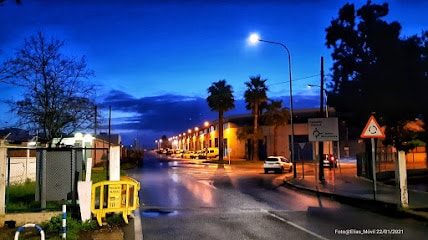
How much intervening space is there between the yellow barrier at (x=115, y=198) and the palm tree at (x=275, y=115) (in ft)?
A: 173

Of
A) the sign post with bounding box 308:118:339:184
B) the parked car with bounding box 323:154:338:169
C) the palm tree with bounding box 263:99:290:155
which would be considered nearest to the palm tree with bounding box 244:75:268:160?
the palm tree with bounding box 263:99:290:155

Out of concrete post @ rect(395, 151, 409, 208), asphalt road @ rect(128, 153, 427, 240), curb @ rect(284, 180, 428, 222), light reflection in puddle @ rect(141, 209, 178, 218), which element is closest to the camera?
asphalt road @ rect(128, 153, 427, 240)

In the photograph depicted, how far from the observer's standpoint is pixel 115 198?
37.3 feet

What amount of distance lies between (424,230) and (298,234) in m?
3.12

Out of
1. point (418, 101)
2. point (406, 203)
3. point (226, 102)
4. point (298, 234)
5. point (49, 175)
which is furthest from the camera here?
point (226, 102)

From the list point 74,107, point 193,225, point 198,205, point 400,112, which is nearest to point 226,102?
point 400,112

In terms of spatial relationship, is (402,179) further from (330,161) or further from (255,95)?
(255,95)

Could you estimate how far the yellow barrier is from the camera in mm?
11000

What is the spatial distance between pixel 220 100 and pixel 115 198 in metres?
54.9

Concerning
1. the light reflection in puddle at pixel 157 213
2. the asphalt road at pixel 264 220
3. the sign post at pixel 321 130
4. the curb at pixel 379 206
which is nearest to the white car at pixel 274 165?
the sign post at pixel 321 130

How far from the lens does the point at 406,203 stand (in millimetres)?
13328

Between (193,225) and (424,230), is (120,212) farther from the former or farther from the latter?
(424,230)

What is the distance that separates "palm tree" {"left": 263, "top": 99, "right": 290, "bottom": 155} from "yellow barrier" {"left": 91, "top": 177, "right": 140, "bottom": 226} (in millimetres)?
52631

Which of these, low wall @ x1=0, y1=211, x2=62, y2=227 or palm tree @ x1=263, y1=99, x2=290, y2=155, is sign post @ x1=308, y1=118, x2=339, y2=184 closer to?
low wall @ x1=0, y1=211, x2=62, y2=227
